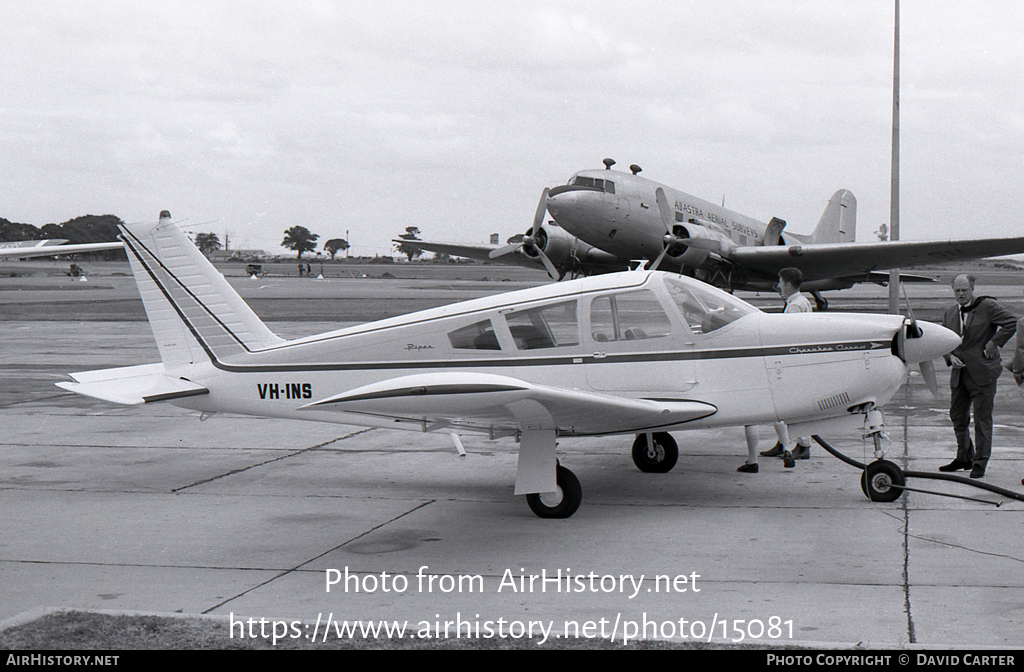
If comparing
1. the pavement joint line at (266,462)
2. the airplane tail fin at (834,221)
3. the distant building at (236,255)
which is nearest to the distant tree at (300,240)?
the distant building at (236,255)

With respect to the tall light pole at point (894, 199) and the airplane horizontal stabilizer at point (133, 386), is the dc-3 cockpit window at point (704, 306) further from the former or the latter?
the tall light pole at point (894, 199)

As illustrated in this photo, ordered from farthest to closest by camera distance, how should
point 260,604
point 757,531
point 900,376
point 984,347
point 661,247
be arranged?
point 661,247 < point 984,347 < point 900,376 < point 757,531 < point 260,604

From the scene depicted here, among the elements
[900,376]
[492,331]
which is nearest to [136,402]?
[492,331]

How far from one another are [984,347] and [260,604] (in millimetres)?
6971

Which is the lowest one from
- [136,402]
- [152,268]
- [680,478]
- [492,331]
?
[680,478]

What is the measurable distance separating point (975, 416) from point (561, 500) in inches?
162

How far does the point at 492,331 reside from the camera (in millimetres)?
8305

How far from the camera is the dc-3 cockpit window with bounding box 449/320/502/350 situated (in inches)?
327

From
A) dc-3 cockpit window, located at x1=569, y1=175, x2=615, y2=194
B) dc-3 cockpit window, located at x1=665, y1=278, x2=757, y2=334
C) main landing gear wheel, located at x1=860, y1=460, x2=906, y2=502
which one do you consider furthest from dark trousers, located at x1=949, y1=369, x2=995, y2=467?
dc-3 cockpit window, located at x1=569, y1=175, x2=615, y2=194

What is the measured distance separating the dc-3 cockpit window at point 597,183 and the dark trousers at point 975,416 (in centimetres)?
1725

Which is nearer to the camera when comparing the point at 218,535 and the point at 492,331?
the point at 218,535

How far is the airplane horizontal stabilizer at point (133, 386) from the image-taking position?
8.60m

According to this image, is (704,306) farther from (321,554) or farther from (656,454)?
(321,554)

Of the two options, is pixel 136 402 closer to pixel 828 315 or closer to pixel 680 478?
pixel 680 478
